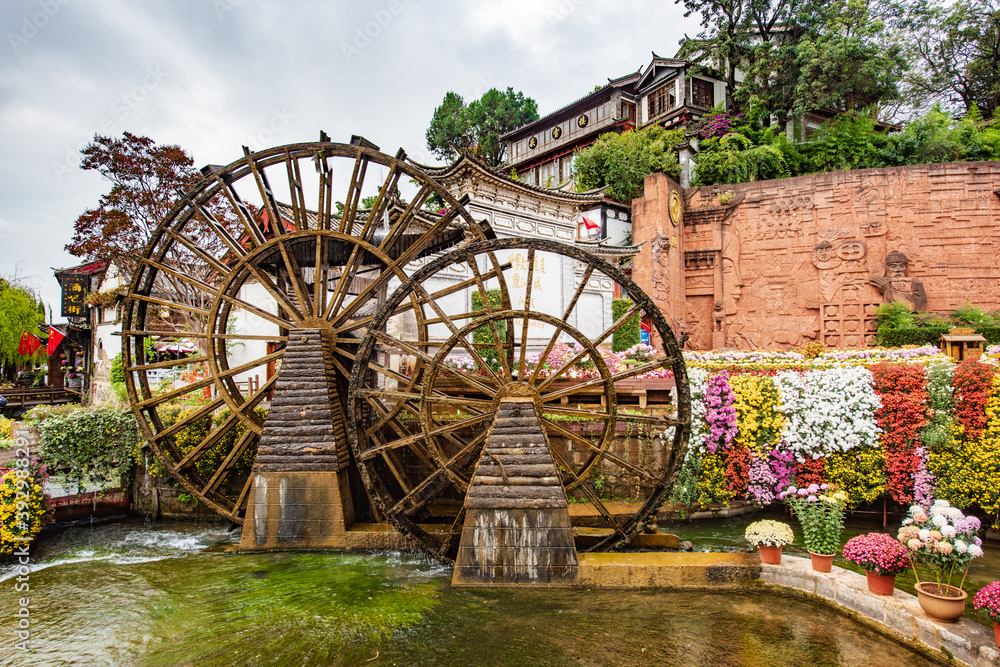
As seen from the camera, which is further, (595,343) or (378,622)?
(595,343)

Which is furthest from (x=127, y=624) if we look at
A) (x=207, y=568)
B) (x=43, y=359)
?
(x=43, y=359)

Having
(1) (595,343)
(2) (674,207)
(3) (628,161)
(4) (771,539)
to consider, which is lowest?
(4) (771,539)

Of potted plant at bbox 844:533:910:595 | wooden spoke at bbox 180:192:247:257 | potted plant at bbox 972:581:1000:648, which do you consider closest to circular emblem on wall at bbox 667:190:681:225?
wooden spoke at bbox 180:192:247:257

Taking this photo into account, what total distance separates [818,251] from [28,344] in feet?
100

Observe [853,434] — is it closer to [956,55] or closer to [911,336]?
[911,336]

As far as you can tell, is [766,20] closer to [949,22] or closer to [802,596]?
[949,22]

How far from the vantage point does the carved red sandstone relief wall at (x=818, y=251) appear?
17.7 metres

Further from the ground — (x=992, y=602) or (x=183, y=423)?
(x=183, y=423)

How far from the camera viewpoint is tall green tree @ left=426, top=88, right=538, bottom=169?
35750 millimetres

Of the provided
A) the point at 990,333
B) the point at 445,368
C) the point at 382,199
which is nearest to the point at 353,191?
the point at 382,199

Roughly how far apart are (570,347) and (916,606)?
930 centimetres

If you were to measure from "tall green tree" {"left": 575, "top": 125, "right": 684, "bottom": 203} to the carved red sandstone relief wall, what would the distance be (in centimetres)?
339

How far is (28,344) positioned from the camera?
2094cm

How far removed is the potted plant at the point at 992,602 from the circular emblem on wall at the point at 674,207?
646 inches
